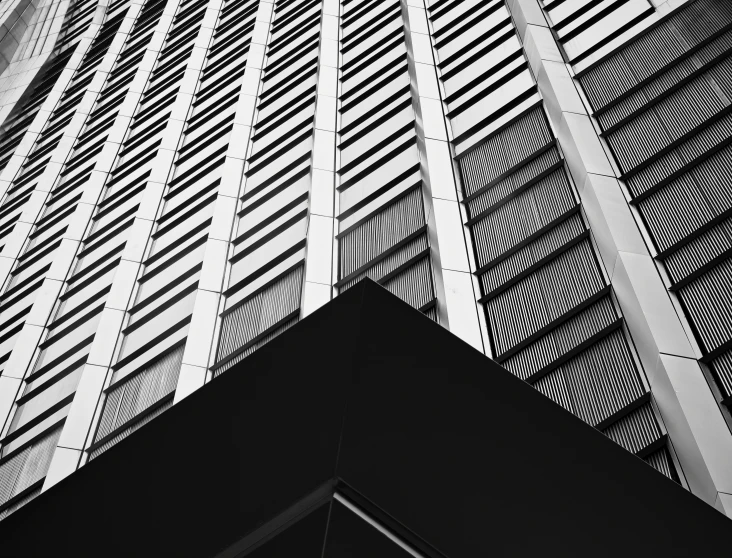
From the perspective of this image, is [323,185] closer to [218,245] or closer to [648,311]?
[218,245]

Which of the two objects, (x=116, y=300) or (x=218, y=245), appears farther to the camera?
(x=116, y=300)

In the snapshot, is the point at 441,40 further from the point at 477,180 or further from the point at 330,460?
the point at 330,460

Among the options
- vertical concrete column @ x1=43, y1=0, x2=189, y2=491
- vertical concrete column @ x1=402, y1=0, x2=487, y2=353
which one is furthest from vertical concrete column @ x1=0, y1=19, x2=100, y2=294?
vertical concrete column @ x1=402, y1=0, x2=487, y2=353

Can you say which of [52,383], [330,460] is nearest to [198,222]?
[52,383]

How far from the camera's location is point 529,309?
12602 mm

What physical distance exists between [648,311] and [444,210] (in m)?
5.69

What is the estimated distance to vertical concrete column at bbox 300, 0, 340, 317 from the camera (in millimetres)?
16016

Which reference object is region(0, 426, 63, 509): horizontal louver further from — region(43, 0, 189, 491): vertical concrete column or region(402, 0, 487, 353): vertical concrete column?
region(402, 0, 487, 353): vertical concrete column

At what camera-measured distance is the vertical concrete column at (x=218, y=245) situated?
15.8 metres

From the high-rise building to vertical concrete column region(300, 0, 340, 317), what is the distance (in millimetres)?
74

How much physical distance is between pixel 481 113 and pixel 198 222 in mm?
8664

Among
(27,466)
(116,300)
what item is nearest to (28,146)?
(116,300)

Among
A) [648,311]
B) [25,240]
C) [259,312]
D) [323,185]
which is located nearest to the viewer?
[648,311]

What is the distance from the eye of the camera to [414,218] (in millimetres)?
16672
